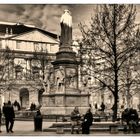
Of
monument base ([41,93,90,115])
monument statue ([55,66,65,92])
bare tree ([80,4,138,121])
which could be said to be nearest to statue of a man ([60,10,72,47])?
bare tree ([80,4,138,121])

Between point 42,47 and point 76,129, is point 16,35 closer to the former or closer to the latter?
point 42,47

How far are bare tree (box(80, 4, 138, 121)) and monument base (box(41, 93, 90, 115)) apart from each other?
210 cm

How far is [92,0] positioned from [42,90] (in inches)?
324

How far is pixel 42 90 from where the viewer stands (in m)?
24.8

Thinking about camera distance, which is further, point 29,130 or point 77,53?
point 77,53

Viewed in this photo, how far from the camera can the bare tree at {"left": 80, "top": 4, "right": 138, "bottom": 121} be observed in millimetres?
20234

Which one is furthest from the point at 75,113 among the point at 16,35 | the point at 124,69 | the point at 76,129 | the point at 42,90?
the point at 42,90

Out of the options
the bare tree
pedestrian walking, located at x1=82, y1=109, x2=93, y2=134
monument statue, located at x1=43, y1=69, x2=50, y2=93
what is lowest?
pedestrian walking, located at x1=82, y1=109, x2=93, y2=134

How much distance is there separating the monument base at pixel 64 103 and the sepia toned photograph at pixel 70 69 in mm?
25

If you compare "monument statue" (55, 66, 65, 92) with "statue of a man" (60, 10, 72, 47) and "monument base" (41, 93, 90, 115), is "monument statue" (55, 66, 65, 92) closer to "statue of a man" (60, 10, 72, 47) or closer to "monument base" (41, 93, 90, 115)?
"monument base" (41, 93, 90, 115)

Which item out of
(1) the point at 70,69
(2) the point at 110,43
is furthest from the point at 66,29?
(1) the point at 70,69

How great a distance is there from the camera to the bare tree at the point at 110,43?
20234mm

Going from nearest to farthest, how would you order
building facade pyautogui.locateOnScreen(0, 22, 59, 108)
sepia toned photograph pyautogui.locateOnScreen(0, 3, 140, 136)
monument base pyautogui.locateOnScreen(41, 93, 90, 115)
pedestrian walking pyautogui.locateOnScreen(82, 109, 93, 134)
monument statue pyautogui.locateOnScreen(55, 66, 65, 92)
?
pedestrian walking pyautogui.locateOnScreen(82, 109, 93, 134)
sepia toned photograph pyautogui.locateOnScreen(0, 3, 140, 136)
building facade pyautogui.locateOnScreen(0, 22, 59, 108)
monument base pyautogui.locateOnScreen(41, 93, 90, 115)
monument statue pyautogui.locateOnScreen(55, 66, 65, 92)

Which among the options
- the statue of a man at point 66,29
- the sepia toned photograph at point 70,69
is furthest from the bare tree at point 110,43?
the statue of a man at point 66,29
